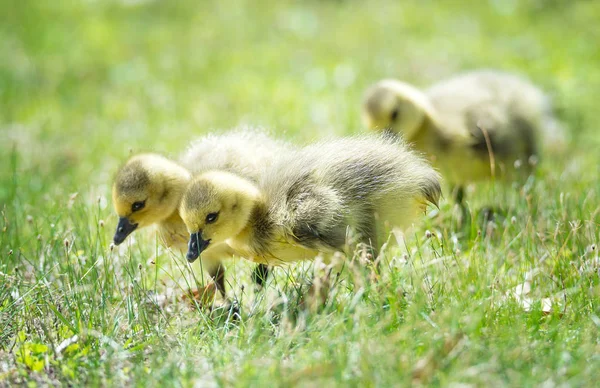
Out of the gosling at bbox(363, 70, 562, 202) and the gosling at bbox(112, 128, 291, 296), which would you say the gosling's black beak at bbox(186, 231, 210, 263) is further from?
the gosling at bbox(363, 70, 562, 202)

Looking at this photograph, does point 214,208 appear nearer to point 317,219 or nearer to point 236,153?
point 317,219

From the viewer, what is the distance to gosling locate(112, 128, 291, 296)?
3410 mm

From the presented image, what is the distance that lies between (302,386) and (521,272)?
3.98ft

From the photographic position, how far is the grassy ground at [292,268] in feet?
8.11

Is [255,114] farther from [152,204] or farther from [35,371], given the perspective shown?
[35,371]

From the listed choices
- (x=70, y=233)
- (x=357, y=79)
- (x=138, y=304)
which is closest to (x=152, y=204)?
(x=70, y=233)

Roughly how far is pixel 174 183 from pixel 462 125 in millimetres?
1806

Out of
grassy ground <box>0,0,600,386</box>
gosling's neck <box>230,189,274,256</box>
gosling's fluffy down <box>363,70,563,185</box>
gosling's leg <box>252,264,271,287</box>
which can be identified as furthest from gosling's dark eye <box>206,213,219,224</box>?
gosling's fluffy down <box>363,70,563,185</box>

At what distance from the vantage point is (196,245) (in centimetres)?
317

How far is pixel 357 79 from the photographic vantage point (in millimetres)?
6844

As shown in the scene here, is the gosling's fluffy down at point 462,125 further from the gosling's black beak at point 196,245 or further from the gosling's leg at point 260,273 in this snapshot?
the gosling's black beak at point 196,245

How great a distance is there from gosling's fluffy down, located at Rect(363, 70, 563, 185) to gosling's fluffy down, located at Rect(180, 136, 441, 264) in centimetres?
112

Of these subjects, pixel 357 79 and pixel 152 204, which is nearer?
pixel 152 204

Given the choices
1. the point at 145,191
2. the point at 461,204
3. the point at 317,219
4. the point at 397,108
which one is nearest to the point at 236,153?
the point at 145,191
